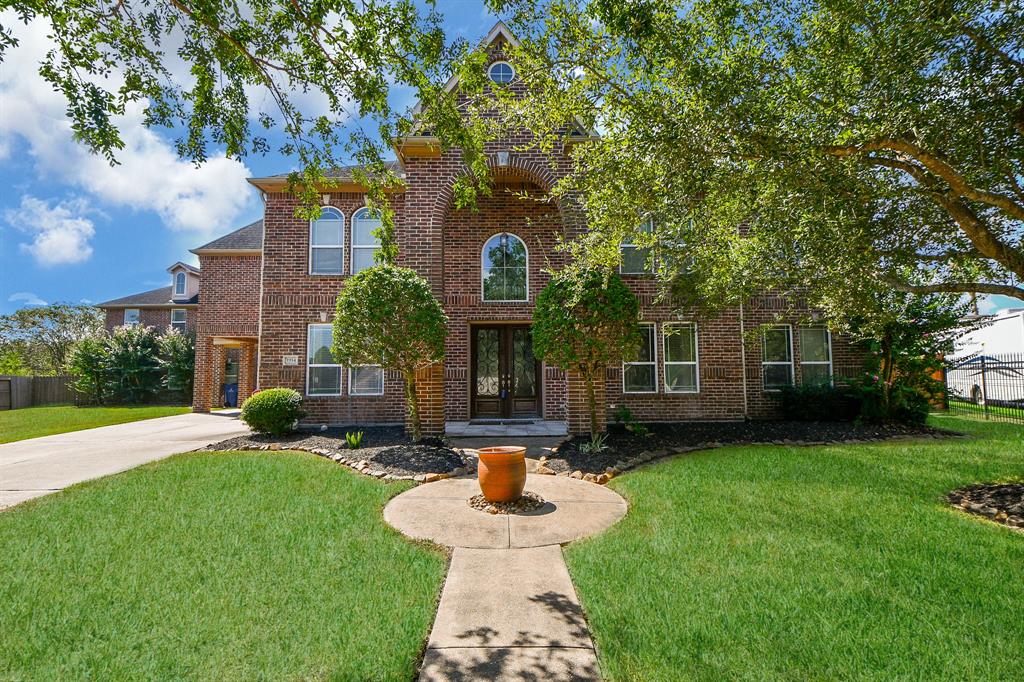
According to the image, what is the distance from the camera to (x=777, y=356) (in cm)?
1213

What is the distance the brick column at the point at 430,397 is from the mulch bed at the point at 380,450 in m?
0.45

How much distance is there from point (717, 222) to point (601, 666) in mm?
5866

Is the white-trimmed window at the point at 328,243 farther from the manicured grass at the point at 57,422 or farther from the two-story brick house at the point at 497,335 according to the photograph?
the manicured grass at the point at 57,422

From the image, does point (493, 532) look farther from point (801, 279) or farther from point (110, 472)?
point (110, 472)

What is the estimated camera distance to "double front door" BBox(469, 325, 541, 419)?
484 inches

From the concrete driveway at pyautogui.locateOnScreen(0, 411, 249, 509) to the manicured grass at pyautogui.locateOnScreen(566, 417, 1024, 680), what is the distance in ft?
22.4

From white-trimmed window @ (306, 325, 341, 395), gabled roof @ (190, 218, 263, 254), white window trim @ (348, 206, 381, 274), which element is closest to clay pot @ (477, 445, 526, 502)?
white-trimmed window @ (306, 325, 341, 395)

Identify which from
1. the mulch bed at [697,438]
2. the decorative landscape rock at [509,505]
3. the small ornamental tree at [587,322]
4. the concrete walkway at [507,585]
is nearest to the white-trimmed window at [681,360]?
the mulch bed at [697,438]

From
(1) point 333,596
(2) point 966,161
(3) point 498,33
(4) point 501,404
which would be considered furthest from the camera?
(4) point 501,404

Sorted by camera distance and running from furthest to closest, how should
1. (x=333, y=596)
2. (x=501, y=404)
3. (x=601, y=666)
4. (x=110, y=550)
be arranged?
(x=501, y=404) < (x=110, y=550) < (x=333, y=596) < (x=601, y=666)

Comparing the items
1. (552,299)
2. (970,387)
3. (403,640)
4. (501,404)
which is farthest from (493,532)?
(970,387)

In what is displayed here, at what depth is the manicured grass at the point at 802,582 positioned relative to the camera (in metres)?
2.54

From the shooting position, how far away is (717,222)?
667cm

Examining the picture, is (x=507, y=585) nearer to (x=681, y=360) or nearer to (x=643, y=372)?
(x=643, y=372)
